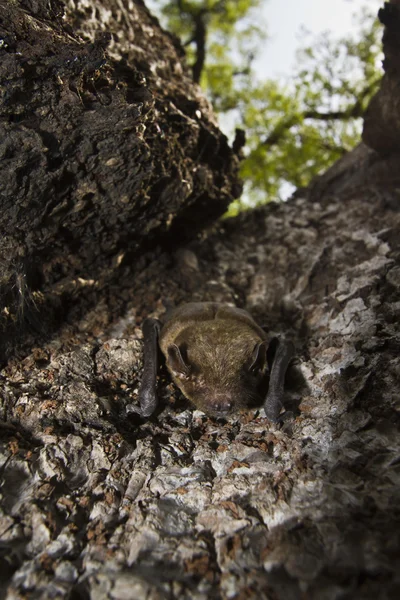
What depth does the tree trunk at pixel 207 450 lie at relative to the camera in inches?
77.0

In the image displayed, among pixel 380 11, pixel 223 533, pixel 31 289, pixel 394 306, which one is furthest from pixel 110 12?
pixel 223 533

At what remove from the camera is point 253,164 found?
9617 mm

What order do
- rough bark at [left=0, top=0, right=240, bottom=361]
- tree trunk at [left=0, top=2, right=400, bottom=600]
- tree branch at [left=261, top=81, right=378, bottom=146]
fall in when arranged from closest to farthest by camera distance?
1. tree trunk at [left=0, top=2, right=400, bottom=600]
2. rough bark at [left=0, top=0, right=240, bottom=361]
3. tree branch at [left=261, top=81, right=378, bottom=146]

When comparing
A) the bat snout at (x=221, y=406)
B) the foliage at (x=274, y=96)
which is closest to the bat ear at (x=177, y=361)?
the bat snout at (x=221, y=406)

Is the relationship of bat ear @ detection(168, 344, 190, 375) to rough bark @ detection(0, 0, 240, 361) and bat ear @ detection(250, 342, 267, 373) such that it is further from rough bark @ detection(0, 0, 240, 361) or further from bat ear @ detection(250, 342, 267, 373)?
rough bark @ detection(0, 0, 240, 361)

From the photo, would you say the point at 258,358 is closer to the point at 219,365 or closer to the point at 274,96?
the point at 219,365

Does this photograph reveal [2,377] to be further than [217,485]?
Yes

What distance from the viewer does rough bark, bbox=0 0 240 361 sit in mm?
Answer: 2783

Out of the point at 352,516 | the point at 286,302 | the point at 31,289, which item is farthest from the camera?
the point at 286,302

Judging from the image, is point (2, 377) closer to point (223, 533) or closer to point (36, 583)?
point (36, 583)

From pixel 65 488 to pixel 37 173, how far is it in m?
2.08

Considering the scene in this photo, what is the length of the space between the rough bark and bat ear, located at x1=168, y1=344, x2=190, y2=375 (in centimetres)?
99

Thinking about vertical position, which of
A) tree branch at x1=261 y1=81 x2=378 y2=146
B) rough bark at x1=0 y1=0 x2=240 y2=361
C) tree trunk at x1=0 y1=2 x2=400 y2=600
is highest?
tree branch at x1=261 y1=81 x2=378 y2=146

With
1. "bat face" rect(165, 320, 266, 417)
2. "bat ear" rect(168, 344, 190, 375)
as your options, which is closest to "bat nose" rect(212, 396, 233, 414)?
"bat face" rect(165, 320, 266, 417)
